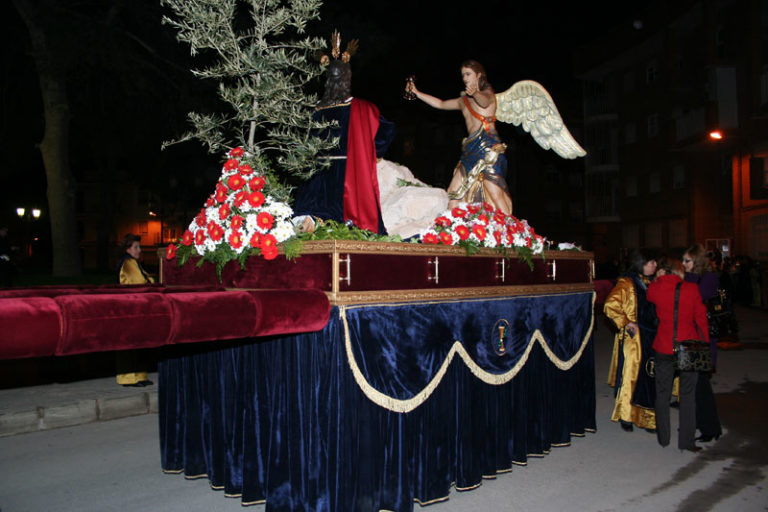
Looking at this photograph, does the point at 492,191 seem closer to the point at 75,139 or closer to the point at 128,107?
the point at 128,107

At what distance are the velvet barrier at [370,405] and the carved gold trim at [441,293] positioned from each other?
0.06 meters

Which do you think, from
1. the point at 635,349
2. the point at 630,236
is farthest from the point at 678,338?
the point at 630,236

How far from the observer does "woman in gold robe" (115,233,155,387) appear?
7.83m

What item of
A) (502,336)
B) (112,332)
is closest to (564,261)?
(502,336)

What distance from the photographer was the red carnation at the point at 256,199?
13.8ft

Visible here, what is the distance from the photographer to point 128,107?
51.5ft

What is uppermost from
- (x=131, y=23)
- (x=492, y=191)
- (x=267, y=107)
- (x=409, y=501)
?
(x=131, y=23)

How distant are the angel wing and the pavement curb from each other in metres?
5.39

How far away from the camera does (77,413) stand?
6984mm

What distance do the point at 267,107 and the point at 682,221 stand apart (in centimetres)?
2719

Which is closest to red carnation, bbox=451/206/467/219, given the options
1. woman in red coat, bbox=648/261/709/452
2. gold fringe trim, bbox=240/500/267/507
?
woman in red coat, bbox=648/261/709/452

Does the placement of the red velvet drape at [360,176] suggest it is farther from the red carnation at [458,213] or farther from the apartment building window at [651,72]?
the apartment building window at [651,72]

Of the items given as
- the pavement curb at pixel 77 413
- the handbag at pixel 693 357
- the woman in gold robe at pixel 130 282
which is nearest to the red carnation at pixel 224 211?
the woman in gold robe at pixel 130 282

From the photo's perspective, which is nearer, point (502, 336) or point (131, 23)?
point (502, 336)
